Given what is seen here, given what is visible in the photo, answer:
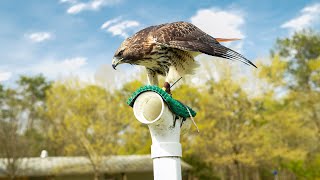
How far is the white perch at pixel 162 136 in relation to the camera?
3714 mm

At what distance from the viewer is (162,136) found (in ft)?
12.5

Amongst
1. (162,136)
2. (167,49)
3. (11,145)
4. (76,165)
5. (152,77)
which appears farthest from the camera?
(76,165)

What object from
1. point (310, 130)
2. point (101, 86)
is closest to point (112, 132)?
point (101, 86)

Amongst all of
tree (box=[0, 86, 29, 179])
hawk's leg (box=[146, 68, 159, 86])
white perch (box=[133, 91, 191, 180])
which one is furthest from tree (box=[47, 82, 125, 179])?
white perch (box=[133, 91, 191, 180])

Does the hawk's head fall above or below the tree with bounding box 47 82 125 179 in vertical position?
below

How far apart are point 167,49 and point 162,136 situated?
92 cm

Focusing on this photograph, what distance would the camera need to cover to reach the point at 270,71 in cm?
1738

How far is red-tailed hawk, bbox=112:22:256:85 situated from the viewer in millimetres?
3947

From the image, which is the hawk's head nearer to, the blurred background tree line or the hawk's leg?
the hawk's leg

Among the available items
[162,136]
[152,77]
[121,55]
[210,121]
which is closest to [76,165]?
[210,121]

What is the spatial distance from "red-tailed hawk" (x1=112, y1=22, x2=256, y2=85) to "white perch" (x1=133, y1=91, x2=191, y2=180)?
0.38m

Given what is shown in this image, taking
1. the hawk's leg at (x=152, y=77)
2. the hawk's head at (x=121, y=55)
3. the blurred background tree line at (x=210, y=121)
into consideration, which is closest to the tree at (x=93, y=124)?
the blurred background tree line at (x=210, y=121)

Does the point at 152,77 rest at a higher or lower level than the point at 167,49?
lower

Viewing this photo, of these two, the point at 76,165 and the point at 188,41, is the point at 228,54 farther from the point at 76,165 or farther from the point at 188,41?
the point at 76,165
